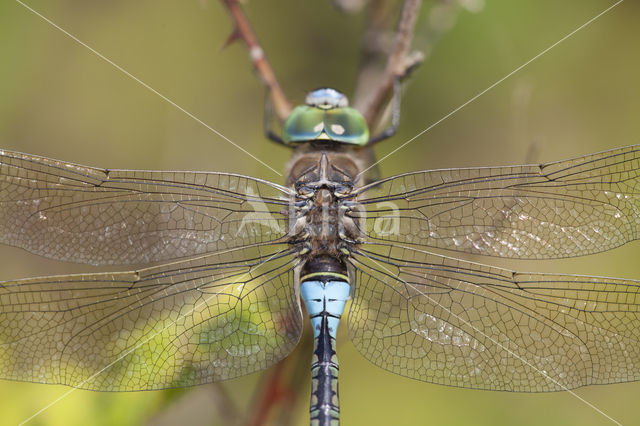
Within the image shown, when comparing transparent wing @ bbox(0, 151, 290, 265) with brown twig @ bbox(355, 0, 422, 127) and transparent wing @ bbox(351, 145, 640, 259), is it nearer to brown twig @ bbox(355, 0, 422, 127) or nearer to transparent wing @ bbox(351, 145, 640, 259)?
transparent wing @ bbox(351, 145, 640, 259)

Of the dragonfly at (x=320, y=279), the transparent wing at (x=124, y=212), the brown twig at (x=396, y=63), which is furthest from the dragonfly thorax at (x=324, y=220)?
the brown twig at (x=396, y=63)

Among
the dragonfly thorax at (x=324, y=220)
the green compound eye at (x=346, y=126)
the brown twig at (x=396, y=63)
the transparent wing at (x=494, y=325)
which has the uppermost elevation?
the brown twig at (x=396, y=63)

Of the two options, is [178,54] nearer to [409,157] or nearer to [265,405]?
[409,157]

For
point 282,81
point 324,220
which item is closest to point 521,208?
point 324,220

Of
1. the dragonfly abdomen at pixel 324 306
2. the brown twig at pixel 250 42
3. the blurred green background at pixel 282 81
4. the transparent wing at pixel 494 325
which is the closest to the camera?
the transparent wing at pixel 494 325

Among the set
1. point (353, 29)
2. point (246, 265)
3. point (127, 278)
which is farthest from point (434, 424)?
point (353, 29)

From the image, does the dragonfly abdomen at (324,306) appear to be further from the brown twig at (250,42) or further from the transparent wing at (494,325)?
the brown twig at (250,42)

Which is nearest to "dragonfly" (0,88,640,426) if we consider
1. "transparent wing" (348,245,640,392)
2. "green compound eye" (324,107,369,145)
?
"transparent wing" (348,245,640,392)
